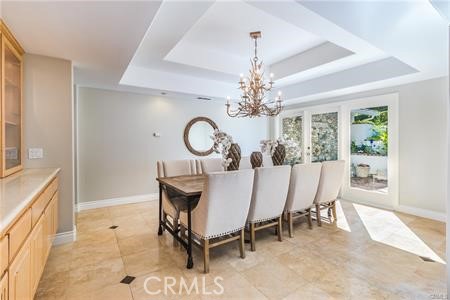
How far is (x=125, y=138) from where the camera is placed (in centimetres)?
449

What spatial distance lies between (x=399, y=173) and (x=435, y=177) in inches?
19.5

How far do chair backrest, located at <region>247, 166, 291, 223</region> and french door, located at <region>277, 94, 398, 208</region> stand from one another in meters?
0.80

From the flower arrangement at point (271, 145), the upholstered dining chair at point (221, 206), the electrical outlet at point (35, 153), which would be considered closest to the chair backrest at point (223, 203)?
the upholstered dining chair at point (221, 206)

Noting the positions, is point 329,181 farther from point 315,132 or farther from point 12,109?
Answer: point 12,109

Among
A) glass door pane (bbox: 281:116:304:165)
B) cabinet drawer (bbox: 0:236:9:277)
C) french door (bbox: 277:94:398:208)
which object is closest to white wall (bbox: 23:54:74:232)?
cabinet drawer (bbox: 0:236:9:277)

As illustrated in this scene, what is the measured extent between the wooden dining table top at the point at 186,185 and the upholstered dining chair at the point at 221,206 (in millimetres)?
143

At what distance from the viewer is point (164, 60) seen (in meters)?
3.59

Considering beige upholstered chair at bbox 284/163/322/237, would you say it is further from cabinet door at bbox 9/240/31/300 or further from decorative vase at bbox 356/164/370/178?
cabinet door at bbox 9/240/31/300

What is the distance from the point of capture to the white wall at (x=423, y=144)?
3455 mm

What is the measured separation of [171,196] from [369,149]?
390 cm

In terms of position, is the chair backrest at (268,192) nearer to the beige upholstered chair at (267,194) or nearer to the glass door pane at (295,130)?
the beige upholstered chair at (267,194)

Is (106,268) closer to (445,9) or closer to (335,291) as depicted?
(335,291)

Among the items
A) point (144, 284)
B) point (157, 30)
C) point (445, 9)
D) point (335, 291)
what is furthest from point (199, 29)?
point (335, 291)

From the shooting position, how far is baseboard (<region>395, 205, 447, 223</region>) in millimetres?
3457
